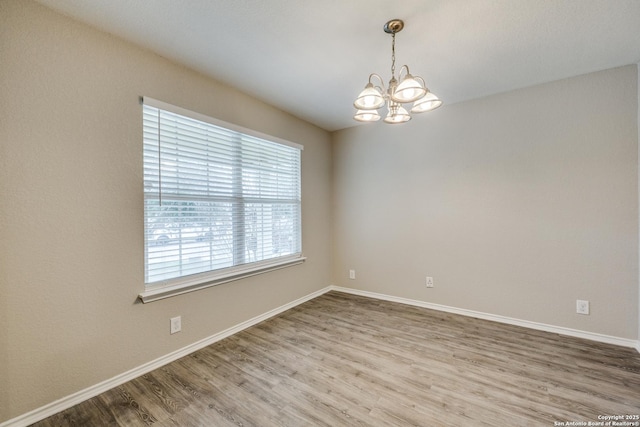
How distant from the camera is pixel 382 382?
6.02ft

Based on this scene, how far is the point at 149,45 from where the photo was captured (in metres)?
1.97

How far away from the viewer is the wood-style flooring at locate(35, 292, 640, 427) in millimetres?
1532

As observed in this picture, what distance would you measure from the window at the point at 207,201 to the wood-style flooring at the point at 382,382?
0.69m

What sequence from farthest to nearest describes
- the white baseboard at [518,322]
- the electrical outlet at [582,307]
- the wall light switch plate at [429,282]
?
the wall light switch plate at [429,282], the electrical outlet at [582,307], the white baseboard at [518,322]

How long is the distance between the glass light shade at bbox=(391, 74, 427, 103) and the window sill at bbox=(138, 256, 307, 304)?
2.12 meters

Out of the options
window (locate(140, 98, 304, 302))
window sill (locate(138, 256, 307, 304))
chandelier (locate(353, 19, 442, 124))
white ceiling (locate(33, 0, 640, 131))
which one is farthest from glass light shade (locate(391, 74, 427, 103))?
window sill (locate(138, 256, 307, 304))

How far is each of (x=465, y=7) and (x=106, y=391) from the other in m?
3.45

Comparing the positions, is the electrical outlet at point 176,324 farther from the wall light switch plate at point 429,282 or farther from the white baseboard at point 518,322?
the wall light switch plate at point 429,282

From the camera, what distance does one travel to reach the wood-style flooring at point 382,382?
1.53 metres

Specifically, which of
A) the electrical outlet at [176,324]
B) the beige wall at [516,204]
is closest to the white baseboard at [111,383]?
the electrical outlet at [176,324]

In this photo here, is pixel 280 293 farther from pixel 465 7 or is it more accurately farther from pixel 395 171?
pixel 465 7

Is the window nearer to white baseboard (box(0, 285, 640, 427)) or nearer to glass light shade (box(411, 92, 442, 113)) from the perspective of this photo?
white baseboard (box(0, 285, 640, 427))

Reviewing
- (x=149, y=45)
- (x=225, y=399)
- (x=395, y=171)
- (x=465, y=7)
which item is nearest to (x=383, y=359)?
(x=225, y=399)

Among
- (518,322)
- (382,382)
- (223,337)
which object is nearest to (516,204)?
(518,322)
